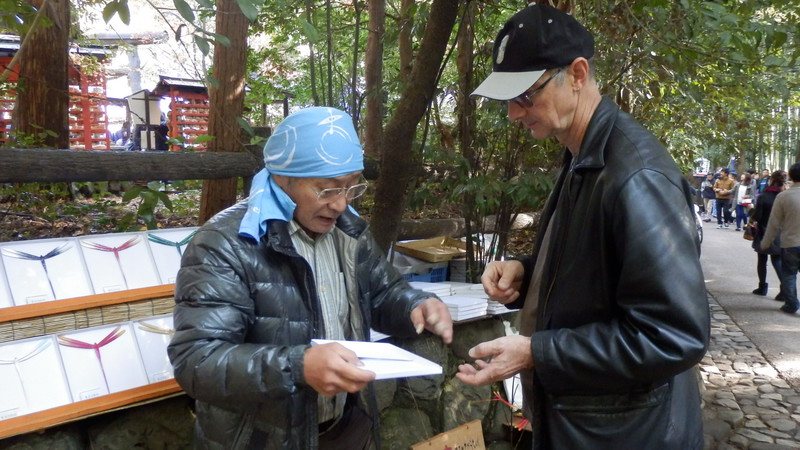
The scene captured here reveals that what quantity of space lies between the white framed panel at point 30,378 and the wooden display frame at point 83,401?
0.04 metres

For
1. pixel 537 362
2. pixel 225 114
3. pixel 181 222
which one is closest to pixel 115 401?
pixel 537 362

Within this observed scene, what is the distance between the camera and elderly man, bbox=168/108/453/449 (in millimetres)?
1783

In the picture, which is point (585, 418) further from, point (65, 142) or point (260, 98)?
point (260, 98)

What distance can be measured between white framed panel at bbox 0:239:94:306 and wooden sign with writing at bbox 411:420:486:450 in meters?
1.82

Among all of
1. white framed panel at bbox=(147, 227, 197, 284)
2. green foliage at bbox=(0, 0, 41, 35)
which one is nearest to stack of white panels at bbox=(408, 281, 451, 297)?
white framed panel at bbox=(147, 227, 197, 284)

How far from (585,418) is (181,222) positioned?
5251 millimetres

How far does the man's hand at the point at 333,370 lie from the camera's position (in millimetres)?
1672

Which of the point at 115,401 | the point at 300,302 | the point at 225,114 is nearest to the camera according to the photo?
the point at 300,302

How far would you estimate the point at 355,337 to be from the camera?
2309 millimetres

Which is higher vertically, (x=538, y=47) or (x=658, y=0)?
(x=658, y=0)

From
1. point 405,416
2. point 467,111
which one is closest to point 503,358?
point 405,416

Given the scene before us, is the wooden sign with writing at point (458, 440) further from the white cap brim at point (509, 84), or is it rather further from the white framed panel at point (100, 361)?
the white cap brim at point (509, 84)

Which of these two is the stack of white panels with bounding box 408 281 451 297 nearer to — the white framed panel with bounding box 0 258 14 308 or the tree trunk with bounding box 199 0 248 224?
the tree trunk with bounding box 199 0 248 224

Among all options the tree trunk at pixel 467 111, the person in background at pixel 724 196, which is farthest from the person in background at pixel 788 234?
the person in background at pixel 724 196
